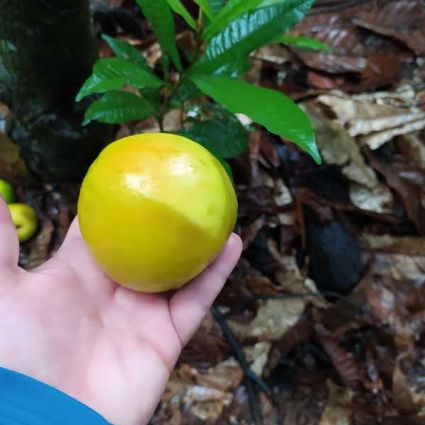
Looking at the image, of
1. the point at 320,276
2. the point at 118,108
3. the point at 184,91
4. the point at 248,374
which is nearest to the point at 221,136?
the point at 184,91

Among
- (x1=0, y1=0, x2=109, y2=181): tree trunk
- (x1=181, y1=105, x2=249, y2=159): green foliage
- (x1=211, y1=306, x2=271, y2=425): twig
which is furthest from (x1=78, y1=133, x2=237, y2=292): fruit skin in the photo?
(x1=211, y1=306, x2=271, y2=425): twig

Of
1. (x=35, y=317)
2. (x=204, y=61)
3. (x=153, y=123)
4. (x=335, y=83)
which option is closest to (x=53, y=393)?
(x=35, y=317)

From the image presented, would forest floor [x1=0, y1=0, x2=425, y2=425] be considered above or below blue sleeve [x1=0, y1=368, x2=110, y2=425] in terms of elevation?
below

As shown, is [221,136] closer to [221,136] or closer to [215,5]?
[221,136]

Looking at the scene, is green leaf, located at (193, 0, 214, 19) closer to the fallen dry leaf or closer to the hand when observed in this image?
the hand

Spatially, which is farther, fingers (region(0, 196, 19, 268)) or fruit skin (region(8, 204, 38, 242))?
fruit skin (region(8, 204, 38, 242))

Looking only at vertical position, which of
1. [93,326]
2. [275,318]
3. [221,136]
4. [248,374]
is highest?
[221,136]
